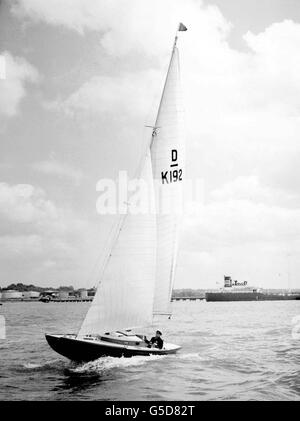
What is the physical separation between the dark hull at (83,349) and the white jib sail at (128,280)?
55 cm

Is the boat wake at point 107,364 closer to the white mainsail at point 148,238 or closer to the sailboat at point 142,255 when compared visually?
the sailboat at point 142,255

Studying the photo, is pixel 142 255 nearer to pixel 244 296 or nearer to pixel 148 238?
pixel 148 238

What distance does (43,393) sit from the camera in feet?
50.7

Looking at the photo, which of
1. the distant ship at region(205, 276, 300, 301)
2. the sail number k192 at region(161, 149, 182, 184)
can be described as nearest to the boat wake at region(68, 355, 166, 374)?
the sail number k192 at region(161, 149, 182, 184)

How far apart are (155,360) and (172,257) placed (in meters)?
4.76

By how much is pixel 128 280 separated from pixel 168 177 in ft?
16.1

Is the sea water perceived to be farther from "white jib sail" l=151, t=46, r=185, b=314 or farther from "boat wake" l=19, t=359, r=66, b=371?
"white jib sail" l=151, t=46, r=185, b=314

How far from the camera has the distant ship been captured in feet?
414

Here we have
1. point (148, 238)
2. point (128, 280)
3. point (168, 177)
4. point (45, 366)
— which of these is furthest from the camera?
point (45, 366)

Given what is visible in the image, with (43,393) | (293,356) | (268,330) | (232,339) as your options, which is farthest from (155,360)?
(268,330)

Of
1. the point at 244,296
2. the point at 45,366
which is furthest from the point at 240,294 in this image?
the point at 45,366

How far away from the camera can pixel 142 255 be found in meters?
19.2

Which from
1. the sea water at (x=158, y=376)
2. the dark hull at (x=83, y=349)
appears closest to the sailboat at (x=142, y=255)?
the dark hull at (x=83, y=349)

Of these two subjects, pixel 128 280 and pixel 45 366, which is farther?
pixel 45 366
